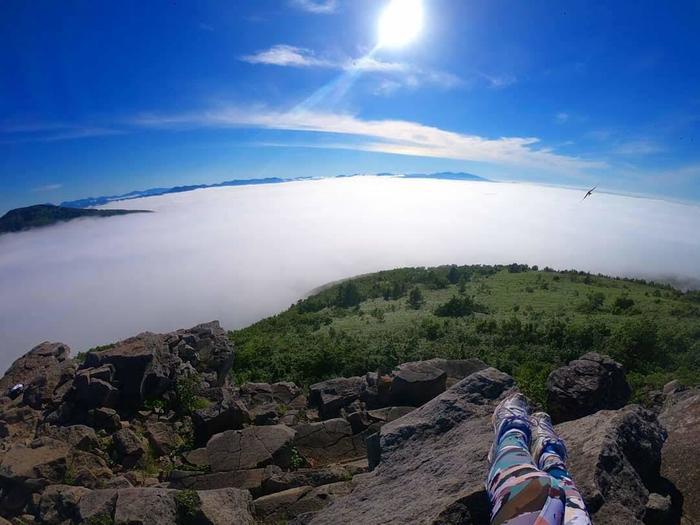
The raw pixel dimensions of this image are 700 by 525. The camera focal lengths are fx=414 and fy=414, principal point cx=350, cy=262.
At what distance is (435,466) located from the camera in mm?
5484

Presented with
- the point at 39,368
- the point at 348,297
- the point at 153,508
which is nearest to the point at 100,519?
the point at 153,508

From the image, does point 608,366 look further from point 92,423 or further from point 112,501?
point 92,423

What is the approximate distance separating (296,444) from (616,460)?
6.73 metres

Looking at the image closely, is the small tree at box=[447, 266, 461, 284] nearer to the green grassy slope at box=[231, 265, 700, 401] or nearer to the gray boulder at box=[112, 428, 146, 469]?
the green grassy slope at box=[231, 265, 700, 401]

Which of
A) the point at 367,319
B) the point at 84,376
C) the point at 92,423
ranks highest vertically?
the point at 84,376

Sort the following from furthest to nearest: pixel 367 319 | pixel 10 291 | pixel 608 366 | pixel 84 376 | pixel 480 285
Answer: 1. pixel 10 291
2. pixel 480 285
3. pixel 367 319
4. pixel 84 376
5. pixel 608 366

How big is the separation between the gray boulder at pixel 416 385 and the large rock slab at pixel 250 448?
3.17m

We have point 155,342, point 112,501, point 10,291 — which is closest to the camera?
point 112,501

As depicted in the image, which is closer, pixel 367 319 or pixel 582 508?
pixel 582 508

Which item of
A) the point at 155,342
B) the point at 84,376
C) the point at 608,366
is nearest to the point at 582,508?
the point at 608,366

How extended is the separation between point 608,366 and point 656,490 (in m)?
5.56

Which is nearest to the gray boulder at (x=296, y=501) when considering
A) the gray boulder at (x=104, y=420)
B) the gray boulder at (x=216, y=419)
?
the gray boulder at (x=216, y=419)

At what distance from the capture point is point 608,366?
9.49m

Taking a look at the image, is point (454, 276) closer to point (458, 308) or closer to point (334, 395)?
point (458, 308)
